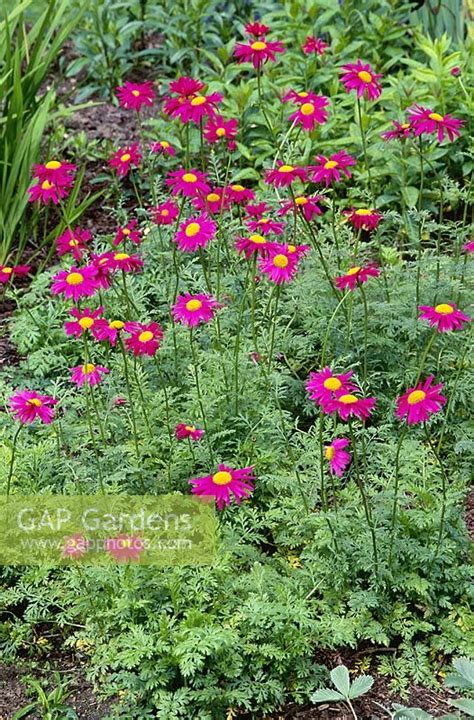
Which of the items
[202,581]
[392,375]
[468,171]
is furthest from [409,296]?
[202,581]

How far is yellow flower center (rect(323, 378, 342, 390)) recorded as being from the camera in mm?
2387

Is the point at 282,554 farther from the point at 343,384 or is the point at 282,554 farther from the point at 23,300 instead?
the point at 23,300

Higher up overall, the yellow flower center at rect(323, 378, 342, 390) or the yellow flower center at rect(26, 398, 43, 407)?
the yellow flower center at rect(323, 378, 342, 390)

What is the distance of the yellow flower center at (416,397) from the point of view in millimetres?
2273

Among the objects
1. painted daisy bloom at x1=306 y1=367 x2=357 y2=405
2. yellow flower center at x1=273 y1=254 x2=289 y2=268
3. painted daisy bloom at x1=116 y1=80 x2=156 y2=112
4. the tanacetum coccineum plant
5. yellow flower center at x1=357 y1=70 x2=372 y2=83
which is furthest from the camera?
painted daisy bloom at x1=116 y1=80 x2=156 y2=112

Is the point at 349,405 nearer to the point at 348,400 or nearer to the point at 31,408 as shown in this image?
the point at 348,400

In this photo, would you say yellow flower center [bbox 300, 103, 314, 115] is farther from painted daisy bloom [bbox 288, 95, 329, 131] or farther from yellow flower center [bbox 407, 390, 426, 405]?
yellow flower center [bbox 407, 390, 426, 405]

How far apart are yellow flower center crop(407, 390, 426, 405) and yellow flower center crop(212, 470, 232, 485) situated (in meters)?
0.45

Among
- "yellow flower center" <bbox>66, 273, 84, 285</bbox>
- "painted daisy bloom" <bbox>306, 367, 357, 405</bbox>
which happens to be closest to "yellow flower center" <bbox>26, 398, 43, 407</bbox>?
"yellow flower center" <bbox>66, 273, 84, 285</bbox>

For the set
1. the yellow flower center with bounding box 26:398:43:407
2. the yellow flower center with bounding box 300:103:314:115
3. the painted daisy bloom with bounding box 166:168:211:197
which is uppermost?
the yellow flower center with bounding box 300:103:314:115

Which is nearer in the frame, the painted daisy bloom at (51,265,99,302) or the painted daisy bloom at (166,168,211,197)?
the painted daisy bloom at (51,265,99,302)

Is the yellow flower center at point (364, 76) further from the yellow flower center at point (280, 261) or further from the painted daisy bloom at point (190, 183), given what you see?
the yellow flower center at point (280, 261)

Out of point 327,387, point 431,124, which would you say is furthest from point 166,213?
point 327,387

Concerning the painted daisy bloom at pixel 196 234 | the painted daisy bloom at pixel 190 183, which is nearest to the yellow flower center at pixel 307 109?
the painted daisy bloom at pixel 190 183
